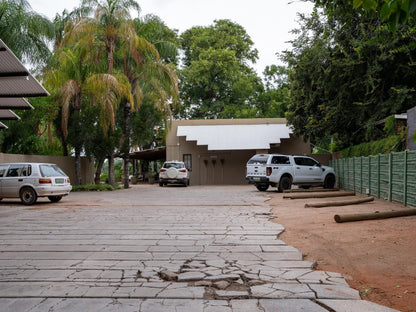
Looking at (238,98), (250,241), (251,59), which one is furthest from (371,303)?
(251,59)

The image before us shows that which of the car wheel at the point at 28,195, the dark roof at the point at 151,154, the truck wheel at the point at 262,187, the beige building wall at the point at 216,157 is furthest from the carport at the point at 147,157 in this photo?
the car wheel at the point at 28,195

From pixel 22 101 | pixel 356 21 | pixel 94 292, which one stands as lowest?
pixel 94 292

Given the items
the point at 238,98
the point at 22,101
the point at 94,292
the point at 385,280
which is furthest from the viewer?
the point at 238,98

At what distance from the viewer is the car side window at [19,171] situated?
1544cm

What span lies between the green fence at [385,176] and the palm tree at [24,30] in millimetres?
15925

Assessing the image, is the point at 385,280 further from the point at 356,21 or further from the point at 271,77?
the point at 271,77

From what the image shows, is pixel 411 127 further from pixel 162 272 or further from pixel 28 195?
pixel 28 195

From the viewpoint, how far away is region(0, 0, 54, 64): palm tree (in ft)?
63.4

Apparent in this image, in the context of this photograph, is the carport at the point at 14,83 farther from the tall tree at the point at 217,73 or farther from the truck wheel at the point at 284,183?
the tall tree at the point at 217,73

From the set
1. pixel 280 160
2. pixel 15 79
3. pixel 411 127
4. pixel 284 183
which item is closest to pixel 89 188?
pixel 280 160

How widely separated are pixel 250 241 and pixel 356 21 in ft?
54.8

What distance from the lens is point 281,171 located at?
20.7 metres

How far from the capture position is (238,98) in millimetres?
43625

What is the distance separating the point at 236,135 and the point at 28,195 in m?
19.6
